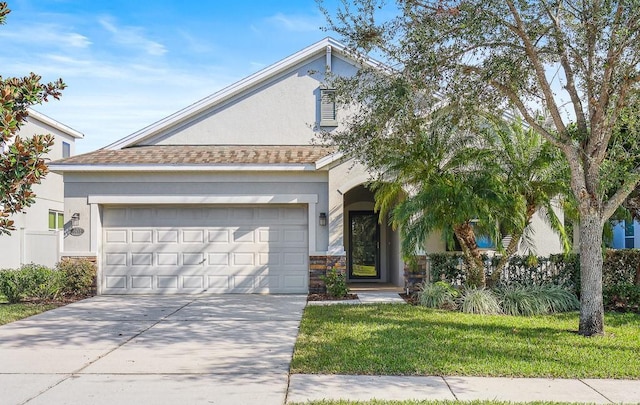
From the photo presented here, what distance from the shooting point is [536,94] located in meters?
10.4

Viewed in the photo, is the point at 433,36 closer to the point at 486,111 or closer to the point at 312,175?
the point at 486,111

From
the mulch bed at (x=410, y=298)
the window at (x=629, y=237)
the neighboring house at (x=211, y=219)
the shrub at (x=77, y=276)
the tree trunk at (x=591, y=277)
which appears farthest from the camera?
the window at (x=629, y=237)

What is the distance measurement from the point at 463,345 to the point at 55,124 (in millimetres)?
20649

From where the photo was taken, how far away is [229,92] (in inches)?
664

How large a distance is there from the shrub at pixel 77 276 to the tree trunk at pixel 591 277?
447 inches

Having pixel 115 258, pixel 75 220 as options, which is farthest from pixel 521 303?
pixel 75 220

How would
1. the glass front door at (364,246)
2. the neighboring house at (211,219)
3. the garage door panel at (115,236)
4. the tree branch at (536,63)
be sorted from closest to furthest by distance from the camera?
the tree branch at (536,63), the neighboring house at (211,219), the garage door panel at (115,236), the glass front door at (364,246)

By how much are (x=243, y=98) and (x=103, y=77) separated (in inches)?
164

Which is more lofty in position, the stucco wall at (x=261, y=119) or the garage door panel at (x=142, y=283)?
the stucco wall at (x=261, y=119)

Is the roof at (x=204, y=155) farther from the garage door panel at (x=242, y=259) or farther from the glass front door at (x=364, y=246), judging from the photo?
the glass front door at (x=364, y=246)

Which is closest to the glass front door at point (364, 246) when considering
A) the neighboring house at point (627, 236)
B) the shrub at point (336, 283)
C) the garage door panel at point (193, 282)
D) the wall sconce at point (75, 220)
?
the shrub at point (336, 283)

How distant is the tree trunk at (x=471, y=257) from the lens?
41.7ft

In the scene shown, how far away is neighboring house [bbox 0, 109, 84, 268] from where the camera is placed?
1838 cm

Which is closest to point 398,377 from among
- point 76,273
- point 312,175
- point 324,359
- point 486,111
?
point 324,359
